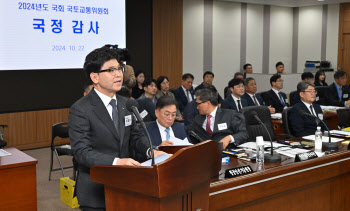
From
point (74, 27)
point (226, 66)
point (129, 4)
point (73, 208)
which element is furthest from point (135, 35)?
point (73, 208)

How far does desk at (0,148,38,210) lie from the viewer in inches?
143

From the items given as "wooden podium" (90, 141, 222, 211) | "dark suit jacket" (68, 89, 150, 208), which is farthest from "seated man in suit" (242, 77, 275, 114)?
"wooden podium" (90, 141, 222, 211)

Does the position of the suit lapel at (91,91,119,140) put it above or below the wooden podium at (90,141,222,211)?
above

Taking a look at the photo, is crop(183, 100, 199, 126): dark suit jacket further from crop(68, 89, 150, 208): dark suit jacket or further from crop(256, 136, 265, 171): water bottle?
crop(68, 89, 150, 208): dark suit jacket

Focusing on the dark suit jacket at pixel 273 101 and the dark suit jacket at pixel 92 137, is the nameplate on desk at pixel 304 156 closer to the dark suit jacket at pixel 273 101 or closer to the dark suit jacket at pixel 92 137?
the dark suit jacket at pixel 92 137

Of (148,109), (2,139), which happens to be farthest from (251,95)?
(2,139)

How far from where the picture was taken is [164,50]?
9508mm

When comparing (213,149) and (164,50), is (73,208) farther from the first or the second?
(164,50)

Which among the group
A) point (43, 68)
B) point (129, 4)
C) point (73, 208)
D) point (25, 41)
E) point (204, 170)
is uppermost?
point (129, 4)

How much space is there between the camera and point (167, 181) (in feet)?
5.36

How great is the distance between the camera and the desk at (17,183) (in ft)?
11.9

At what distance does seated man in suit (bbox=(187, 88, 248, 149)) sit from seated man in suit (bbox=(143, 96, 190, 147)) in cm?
48

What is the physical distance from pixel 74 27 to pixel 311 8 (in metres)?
8.55

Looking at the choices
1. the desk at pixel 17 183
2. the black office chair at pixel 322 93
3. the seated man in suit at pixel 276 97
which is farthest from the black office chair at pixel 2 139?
the black office chair at pixel 322 93
